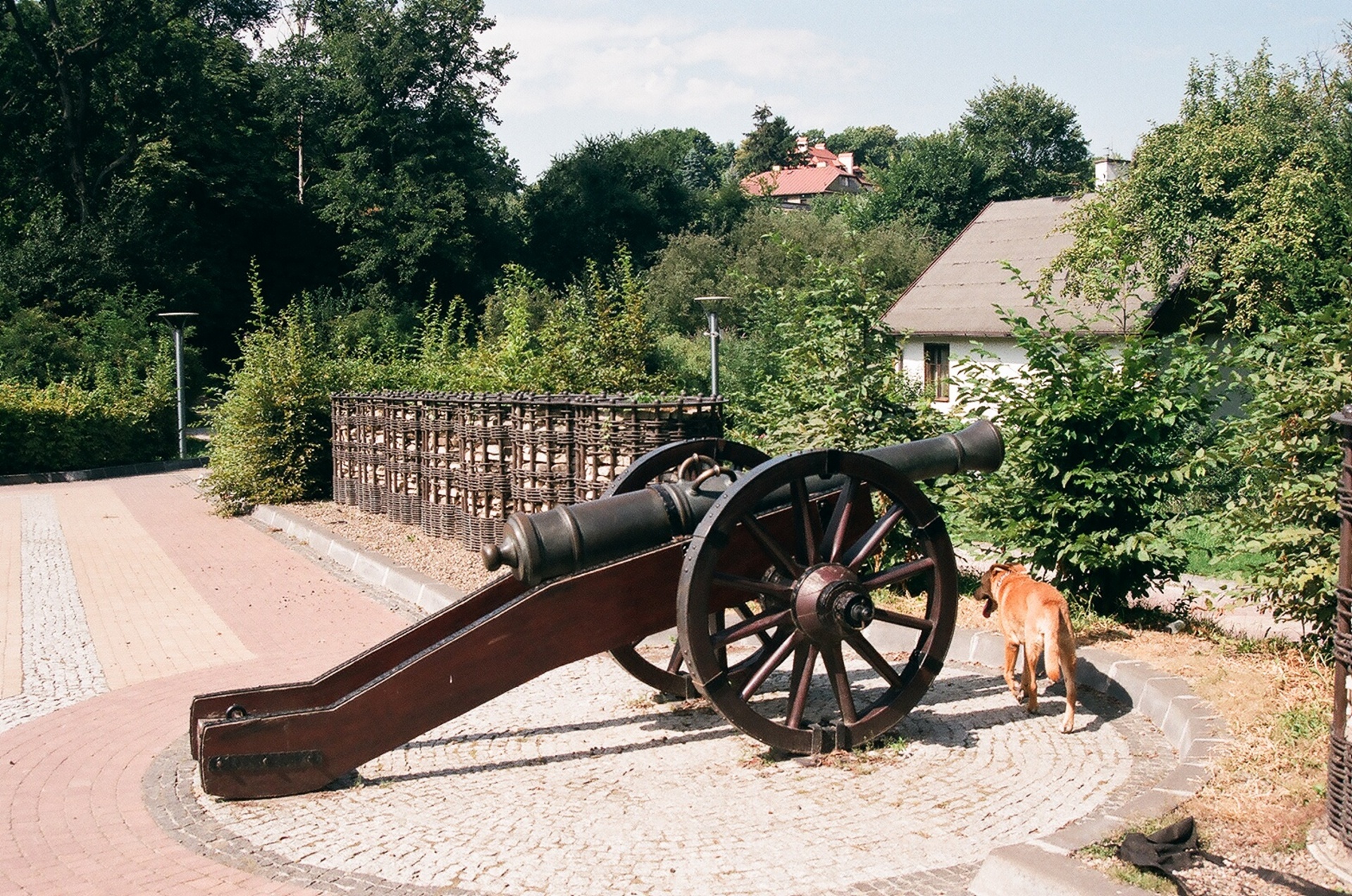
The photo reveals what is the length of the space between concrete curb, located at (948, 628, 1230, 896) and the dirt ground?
0.08 metres

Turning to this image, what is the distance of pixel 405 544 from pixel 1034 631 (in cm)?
867

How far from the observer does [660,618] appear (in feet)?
19.3

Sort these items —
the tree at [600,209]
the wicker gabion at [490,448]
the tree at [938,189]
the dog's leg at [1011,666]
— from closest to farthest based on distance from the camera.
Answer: the dog's leg at [1011,666] → the wicker gabion at [490,448] → the tree at [938,189] → the tree at [600,209]

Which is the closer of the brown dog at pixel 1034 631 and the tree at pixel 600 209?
the brown dog at pixel 1034 631

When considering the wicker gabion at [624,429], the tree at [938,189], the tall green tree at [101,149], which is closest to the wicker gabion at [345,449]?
the wicker gabion at [624,429]

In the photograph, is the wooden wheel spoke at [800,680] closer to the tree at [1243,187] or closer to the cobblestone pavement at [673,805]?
the cobblestone pavement at [673,805]

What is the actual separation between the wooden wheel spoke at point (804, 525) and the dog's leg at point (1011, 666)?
1.53 m

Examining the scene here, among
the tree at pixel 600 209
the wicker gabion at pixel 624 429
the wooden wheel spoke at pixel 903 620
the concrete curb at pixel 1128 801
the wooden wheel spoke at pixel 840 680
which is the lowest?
the concrete curb at pixel 1128 801

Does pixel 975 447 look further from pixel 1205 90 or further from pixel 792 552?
pixel 1205 90

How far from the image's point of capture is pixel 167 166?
40.2m

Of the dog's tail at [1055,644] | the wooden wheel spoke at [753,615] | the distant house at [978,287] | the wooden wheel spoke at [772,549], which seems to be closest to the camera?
the wooden wheel spoke at [772,549]

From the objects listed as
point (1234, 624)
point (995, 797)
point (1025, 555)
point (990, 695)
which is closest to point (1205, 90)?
point (1234, 624)

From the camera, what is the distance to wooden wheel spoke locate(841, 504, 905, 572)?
19.6ft

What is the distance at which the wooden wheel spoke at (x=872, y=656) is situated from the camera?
5742mm
